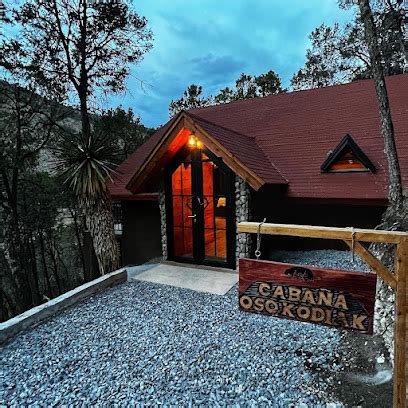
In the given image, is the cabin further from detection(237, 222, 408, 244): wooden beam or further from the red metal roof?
detection(237, 222, 408, 244): wooden beam

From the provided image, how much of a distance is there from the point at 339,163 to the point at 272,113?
4126mm

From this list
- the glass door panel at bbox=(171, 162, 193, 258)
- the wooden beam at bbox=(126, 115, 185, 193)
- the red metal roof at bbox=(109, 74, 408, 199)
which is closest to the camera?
the wooden beam at bbox=(126, 115, 185, 193)

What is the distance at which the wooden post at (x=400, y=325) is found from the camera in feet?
6.91

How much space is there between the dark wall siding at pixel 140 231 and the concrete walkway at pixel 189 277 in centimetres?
195

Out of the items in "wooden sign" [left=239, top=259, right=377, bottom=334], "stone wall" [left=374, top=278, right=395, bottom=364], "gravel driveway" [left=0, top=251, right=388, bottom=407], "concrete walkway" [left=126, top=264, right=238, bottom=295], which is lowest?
"gravel driveway" [left=0, top=251, right=388, bottom=407]

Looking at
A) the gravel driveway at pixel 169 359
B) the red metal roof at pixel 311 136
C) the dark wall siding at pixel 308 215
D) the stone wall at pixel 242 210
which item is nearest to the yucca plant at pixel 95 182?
the red metal roof at pixel 311 136

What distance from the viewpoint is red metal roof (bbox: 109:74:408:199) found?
6.73 m

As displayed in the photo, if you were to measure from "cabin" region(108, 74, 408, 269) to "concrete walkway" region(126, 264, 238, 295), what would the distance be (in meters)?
0.37

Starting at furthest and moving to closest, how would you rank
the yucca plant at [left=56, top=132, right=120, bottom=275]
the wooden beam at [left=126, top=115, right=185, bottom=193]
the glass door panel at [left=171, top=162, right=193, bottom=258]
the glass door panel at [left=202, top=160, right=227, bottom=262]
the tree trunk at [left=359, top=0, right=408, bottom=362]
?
the yucca plant at [left=56, top=132, right=120, bottom=275]
the glass door panel at [left=171, top=162, right=193, bottom=258]
the glass door panel at [left=202, top=160, right=227, bottom=262]
the wooden beam at [left=126, top=115, right=185, bottom=193]
the tree trunk at [left=359, top=0, right=408, bottom=362]

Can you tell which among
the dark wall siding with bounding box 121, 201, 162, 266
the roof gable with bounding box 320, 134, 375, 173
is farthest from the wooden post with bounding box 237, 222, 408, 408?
the dark wall siding with bounding box 121, 201, 162, 266

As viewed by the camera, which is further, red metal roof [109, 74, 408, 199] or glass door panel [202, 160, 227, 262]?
glass door panel [202, 160, 227, 262]

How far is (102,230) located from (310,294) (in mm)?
6918

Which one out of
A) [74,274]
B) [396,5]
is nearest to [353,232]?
[396,5]

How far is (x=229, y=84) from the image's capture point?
870 inches
